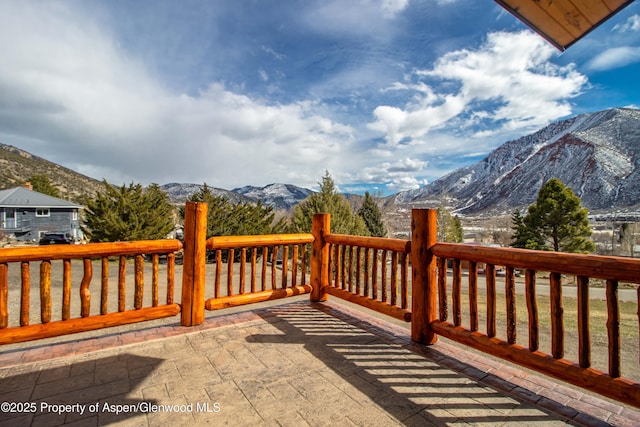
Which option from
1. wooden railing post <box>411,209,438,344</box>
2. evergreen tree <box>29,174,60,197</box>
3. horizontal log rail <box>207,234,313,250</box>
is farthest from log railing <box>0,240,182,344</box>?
evergreen tree <box>29,174,60,197</box>

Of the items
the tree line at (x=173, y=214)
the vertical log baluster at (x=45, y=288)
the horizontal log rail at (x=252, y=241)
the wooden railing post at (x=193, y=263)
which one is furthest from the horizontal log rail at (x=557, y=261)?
the tree line at (x=173, y=214)

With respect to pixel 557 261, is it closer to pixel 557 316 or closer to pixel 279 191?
pixel 557 316

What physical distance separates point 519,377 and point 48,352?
3886 mm

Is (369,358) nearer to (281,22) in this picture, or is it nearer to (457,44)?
(281,22)

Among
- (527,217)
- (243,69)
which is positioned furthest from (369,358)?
(527,217)

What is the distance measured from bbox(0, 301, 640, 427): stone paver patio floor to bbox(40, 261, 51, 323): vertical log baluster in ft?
1.07

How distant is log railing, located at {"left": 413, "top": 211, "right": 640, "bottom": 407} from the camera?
1691 mm

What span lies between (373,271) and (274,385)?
64.4 inches

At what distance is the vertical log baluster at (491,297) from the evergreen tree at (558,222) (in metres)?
22.6

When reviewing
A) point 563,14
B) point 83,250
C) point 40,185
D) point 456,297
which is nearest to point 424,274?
point 456,297

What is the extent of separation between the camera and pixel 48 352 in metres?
2.58

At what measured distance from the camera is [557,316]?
1925 millimetres

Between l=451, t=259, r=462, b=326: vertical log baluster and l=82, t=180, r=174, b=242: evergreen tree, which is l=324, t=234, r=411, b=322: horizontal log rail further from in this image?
l=82, t=180, r=174, b=242: evergreen tree

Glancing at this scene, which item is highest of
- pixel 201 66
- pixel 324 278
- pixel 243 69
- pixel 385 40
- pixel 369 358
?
pixel 243 69
